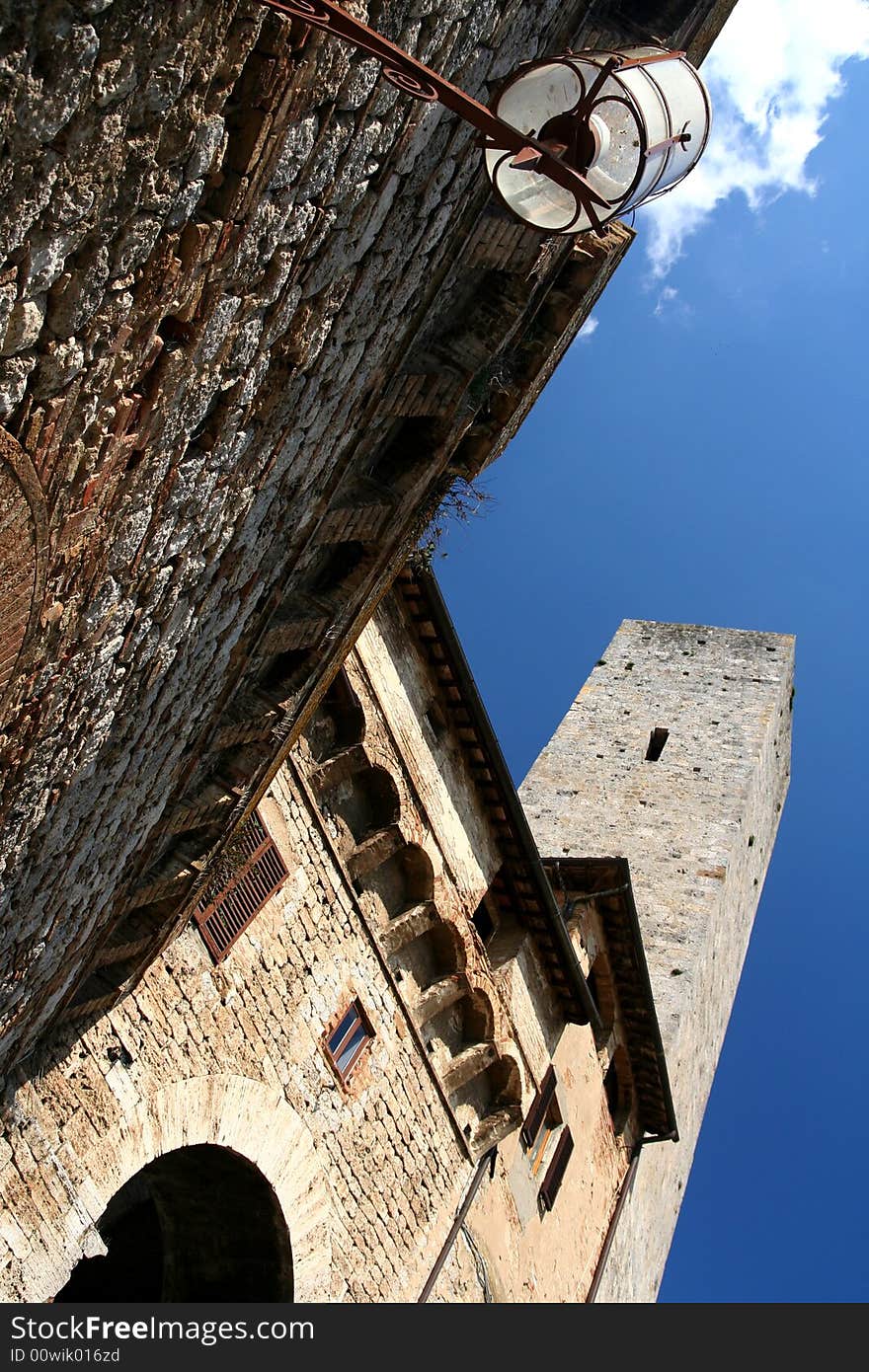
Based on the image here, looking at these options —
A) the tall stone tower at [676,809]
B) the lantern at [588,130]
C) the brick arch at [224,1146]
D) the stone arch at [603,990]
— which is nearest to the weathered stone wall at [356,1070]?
the brick arch at [224,1146]

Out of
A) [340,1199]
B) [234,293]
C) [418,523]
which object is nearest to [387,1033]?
[340,1199]

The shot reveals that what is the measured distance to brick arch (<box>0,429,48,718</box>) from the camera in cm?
271

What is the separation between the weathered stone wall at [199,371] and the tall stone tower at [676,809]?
34.3 ft

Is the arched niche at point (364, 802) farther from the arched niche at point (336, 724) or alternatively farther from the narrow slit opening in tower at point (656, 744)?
the narrow slit opening in tower at point (656, 744)

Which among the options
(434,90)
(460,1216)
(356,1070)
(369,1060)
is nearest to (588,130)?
(434,90)

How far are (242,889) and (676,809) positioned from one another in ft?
39.3

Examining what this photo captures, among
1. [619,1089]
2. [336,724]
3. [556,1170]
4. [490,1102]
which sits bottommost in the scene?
[490,1102]

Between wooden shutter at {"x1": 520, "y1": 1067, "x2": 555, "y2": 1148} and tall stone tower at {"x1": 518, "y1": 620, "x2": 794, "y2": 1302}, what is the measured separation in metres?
3.27

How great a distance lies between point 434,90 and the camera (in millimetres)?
2756

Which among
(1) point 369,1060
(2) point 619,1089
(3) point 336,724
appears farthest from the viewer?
(2) point 619,1089

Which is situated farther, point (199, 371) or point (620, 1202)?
point (620, 1202)

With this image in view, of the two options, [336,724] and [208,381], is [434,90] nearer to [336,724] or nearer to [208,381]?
[208,381]

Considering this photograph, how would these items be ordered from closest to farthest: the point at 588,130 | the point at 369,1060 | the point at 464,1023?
the point at 588,130 → the point at 369,1060 → the point at 464,1023

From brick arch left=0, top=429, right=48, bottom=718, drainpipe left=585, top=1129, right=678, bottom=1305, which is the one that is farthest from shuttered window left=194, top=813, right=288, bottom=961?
drainpipe left=585, top=1129, right=678, bottom=1305
